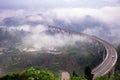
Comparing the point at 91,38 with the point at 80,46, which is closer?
the point at 91,38

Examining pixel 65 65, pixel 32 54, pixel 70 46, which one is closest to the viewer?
pixel 65 65

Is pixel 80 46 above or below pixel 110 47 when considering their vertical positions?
below

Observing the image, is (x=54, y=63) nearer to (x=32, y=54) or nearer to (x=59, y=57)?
(x=59, y=57)

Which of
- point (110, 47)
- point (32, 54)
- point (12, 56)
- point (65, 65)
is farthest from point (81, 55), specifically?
point (12, 56)

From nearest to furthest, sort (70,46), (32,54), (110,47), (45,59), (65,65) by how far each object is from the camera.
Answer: (110,47), (65,65), (45,59), (32,54), (70,46)

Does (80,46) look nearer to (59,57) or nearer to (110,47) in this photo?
(59,57)

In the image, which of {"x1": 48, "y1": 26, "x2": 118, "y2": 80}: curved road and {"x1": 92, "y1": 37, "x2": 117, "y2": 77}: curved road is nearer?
{"x1": 48, "y1": 26, "x2": 118, "y2": 80}: curved road

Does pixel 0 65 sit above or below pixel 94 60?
below

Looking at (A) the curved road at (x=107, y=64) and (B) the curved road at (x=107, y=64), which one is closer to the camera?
(A) the curved road at (x=107, y=64)

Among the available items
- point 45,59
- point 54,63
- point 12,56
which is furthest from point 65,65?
point 12,56
